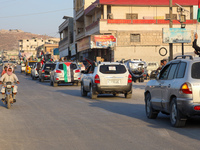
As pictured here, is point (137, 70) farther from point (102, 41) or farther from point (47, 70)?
point (102, 41)

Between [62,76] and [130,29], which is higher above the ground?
[130,29]

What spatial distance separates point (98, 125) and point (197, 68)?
2892 mm

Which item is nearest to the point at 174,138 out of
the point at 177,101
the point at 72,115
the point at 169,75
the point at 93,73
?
the point at 177,101

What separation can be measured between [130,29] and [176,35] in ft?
68.1

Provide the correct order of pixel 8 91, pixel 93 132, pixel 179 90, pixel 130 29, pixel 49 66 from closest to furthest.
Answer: pixel 93 132 → pixel 179 90 → pixel 8 91 → pixel 49 66 → pixel 130 29

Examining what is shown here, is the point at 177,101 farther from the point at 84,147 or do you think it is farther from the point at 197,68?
the point at 84,147

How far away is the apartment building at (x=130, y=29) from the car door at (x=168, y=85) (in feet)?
135

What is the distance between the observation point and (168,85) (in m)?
10.9

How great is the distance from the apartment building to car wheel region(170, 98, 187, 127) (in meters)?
41.9

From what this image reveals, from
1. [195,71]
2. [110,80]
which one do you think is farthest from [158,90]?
[110,80]

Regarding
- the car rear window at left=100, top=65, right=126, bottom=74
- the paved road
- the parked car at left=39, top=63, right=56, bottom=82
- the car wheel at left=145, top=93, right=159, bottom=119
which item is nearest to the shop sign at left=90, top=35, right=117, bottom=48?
the parked car at left=39, top=63, right=56, bottom=82

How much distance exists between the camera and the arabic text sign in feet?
112

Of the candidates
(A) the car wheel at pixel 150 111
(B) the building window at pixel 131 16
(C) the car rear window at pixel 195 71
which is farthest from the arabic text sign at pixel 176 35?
(C) the car rear window at pixel 195 71

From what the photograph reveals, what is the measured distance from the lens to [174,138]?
8867 millimetres
